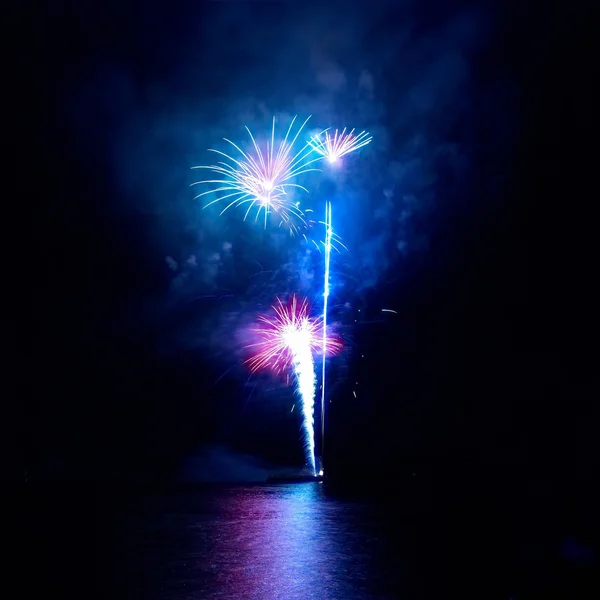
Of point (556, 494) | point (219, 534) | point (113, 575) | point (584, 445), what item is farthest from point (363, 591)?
point (584, 445)

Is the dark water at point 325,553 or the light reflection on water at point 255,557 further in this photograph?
the light reflection on water at point 255,557

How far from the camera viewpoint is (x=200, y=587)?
7.63 meters

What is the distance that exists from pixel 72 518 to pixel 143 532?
21.5 feet

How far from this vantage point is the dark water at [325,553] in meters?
7.10

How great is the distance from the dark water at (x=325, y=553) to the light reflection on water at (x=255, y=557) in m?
0.03

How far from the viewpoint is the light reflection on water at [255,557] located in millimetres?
7453

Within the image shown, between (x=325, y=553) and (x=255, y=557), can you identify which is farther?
(x=325, y=553)

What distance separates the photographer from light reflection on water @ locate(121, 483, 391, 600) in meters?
7.45

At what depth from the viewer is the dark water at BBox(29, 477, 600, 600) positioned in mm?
7098

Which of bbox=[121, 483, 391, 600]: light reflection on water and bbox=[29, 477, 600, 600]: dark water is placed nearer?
bbox=[29, 477, 600, 600]: dark water

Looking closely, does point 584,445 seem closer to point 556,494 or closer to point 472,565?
point 556,494

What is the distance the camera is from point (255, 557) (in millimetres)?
9688

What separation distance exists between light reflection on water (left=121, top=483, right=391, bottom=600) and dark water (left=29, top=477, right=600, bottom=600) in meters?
0.03

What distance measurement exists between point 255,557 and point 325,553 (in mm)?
1510
